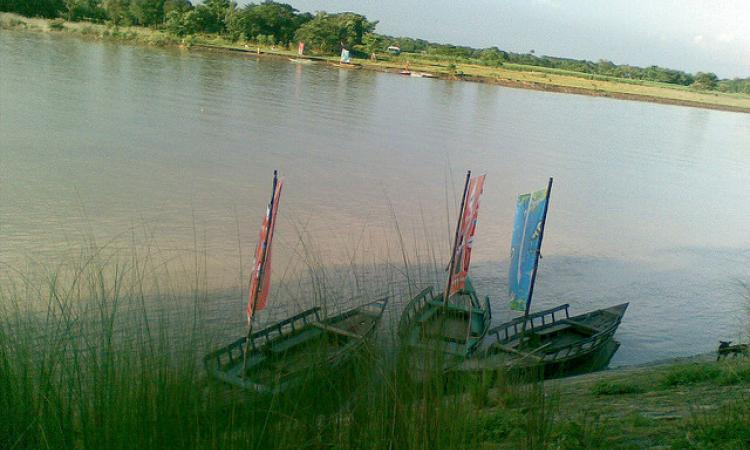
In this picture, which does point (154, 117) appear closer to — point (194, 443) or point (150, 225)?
point (150, 225)

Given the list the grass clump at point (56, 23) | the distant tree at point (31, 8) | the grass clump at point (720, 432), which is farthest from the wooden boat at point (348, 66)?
the grass clump at point (720, 432)

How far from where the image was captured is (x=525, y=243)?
25.6 ft

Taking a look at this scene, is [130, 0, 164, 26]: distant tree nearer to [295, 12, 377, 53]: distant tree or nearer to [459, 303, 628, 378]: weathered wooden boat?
[295, 12, 377, 53]: distant tree

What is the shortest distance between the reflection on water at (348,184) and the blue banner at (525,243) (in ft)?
3.53

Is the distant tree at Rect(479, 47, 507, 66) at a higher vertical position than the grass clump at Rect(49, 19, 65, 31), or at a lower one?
higher

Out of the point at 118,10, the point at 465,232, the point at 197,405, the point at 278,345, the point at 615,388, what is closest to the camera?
the point at 197,405

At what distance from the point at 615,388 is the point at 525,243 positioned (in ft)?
8.15

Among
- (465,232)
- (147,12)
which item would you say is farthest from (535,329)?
(147,12)

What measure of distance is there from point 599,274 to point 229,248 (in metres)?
7.37

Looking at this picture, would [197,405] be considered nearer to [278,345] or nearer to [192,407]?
[192,407]

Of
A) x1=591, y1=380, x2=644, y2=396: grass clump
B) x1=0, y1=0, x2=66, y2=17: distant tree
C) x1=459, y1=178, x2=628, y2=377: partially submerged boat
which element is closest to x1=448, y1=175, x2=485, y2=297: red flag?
x1=459, y1=178, x2=628, y2=377: partially submerged boat

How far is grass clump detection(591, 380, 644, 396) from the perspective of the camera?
5594mm

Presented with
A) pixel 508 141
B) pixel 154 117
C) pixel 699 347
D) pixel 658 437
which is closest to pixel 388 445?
pixel 658 437

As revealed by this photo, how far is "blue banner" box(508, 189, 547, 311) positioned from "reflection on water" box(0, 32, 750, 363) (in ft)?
3.53
